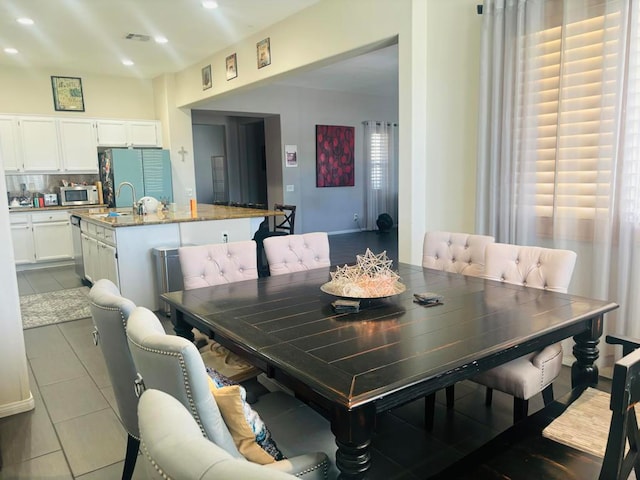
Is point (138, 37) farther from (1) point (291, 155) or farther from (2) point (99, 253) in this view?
(1) point (291, 155)

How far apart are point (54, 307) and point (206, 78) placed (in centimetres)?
377

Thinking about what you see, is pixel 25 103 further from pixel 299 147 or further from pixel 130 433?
pixel 130 433

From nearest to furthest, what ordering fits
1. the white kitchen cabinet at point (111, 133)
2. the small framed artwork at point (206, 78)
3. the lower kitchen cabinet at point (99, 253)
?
the lower kitchen cabinet at point (99, 253)
the small framed artwork at point (206, 78)
the white kitchen cabinet at point (111, 133)

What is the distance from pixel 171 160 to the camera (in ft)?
25.9

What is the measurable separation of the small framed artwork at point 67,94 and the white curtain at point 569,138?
6.56 m

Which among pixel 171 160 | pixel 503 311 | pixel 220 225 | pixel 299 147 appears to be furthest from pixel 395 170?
pixel 503 311

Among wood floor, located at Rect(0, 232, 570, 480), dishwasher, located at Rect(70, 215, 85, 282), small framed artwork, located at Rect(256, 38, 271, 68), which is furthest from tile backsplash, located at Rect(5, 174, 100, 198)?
wood floor, located at Rect(0, 232, 570, 480)

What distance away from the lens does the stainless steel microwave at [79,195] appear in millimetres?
7230

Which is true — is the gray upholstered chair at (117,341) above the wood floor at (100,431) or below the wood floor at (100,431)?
above

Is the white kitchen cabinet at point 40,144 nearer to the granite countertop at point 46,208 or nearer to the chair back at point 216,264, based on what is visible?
the granite countertop at point 46,208

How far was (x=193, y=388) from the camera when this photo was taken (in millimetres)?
1155

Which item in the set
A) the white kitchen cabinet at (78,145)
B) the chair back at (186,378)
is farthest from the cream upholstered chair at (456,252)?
the white kitchen cabinet at (78,145)

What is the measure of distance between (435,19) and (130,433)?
3530 millimetres

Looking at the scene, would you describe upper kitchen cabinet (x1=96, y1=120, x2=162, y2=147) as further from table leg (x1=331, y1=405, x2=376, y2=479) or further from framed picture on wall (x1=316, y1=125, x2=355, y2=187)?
table leg (x1=331, y1=405, x2=376, y2=479)
